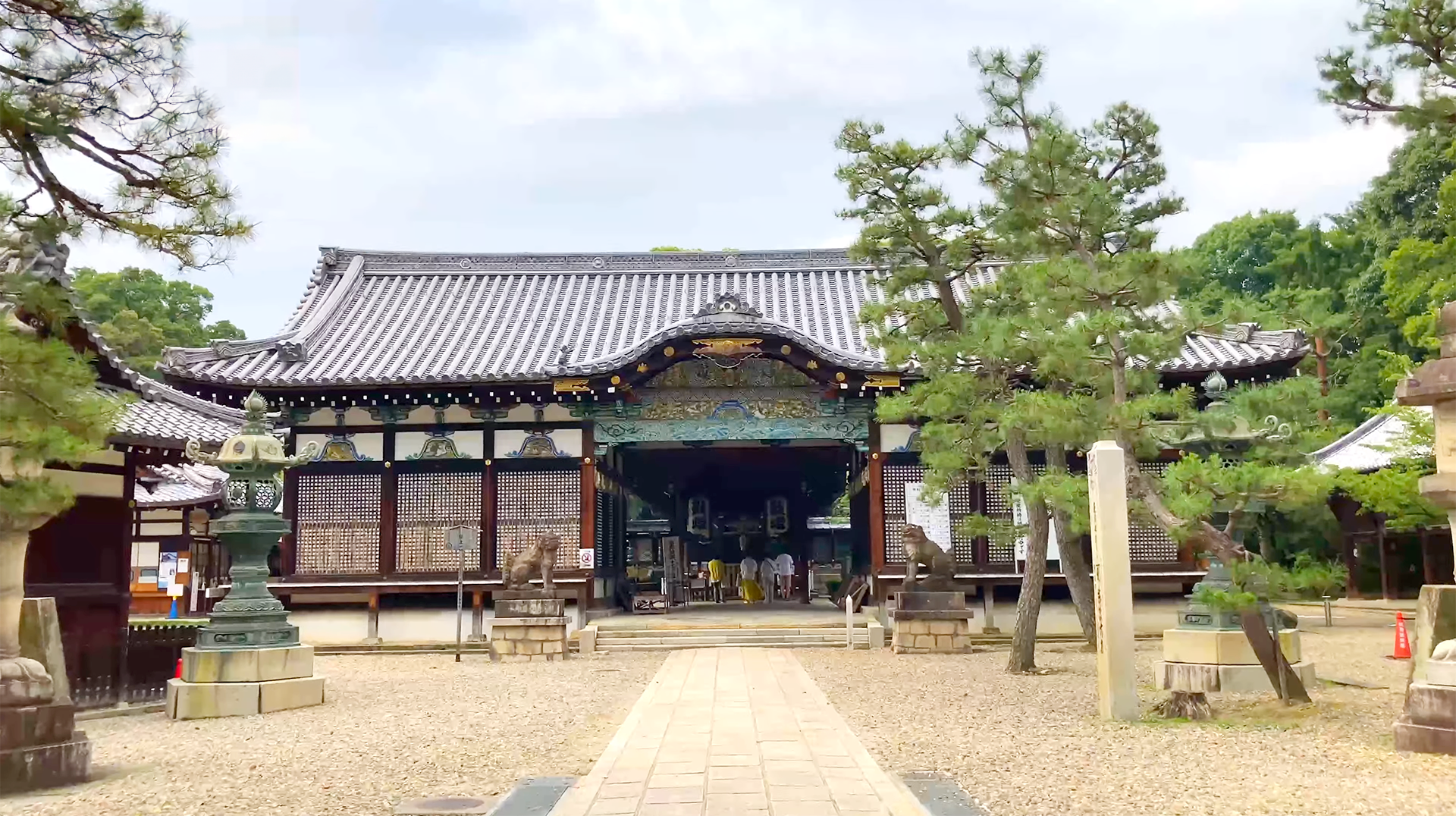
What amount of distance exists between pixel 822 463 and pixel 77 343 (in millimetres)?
17361

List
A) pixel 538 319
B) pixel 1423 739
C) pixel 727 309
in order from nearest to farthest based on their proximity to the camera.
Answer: pixel 1423 739, pixel 727 309, pixel 538 319

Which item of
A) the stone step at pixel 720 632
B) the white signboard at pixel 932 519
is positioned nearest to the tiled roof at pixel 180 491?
the stone step at pixel 720 632

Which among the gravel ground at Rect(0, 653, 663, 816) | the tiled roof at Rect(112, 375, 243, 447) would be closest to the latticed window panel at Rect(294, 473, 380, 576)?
the tiled roof at Rect(112, 375, 243, 447)

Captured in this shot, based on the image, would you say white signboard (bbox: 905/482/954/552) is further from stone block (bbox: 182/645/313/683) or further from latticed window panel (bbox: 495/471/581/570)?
stone block (bbox: 182/645/313/683)

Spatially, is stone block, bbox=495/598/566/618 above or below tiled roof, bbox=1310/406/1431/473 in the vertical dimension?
below

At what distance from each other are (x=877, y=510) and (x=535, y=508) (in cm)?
594

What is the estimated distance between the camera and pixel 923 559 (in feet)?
51.5

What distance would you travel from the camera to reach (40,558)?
11109mm

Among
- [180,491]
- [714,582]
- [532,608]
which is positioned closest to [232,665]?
[532,608]

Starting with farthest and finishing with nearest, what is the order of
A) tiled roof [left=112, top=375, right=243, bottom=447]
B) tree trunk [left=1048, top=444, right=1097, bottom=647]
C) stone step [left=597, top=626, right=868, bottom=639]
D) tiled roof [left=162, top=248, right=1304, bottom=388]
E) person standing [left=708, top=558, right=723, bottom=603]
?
person standing [left=708, top=558, right=723, bottom=603] < tiled roof [left=162, top=248, right=1304, bottom=388] < stone step [left=597, top=626, right=868, bottom=639] < tree trunk [left=1048, top=444, right=1097, bottom=647] < tiled roof [left=112, top=375, right=243, bottom=447]

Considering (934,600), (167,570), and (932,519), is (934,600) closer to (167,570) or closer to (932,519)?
(932,519)

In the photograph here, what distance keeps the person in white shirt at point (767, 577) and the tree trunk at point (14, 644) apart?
67.9ft

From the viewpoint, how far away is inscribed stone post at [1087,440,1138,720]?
867 cm

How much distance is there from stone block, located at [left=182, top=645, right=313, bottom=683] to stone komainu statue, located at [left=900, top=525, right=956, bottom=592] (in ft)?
28.9
